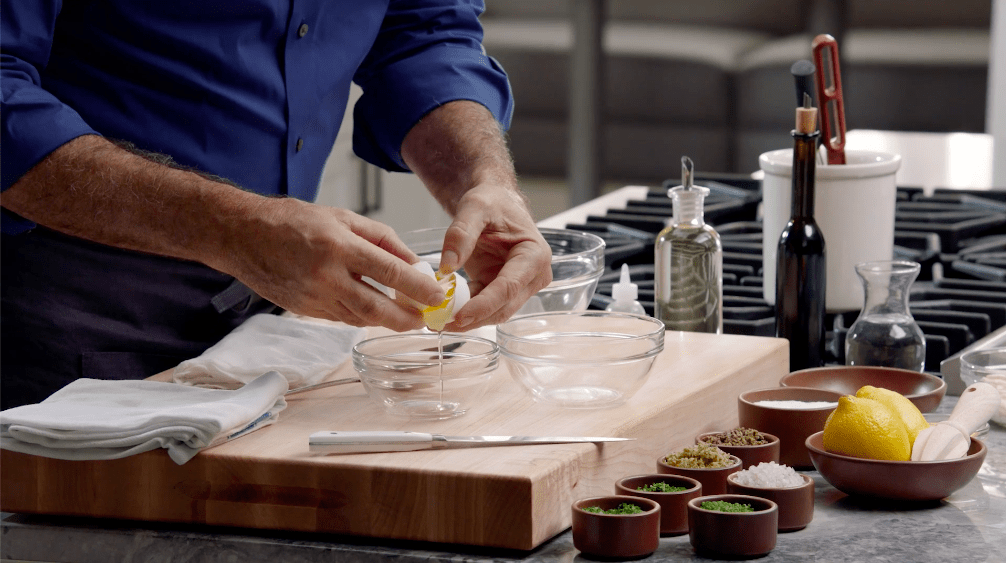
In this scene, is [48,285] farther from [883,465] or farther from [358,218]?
[883,465]

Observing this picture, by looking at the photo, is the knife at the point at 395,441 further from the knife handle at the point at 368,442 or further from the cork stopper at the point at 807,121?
the cork stopper at the point at 807,121

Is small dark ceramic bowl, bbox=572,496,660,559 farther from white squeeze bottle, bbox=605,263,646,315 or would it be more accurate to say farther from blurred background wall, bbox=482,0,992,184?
blurred background wall, bbox=482,0,992,184

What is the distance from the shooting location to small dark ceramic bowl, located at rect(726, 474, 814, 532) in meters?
0.94

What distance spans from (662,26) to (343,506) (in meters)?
4.14

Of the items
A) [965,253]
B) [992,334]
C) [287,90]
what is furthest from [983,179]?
[287,90]

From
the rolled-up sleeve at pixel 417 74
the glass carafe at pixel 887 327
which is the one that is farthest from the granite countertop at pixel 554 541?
the rolled-up sleeve at pixel 417 74

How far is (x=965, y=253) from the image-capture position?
1.88 metres

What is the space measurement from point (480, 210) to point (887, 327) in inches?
18.1

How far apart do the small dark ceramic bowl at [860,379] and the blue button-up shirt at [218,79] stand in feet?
2.09

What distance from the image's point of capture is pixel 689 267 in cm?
144

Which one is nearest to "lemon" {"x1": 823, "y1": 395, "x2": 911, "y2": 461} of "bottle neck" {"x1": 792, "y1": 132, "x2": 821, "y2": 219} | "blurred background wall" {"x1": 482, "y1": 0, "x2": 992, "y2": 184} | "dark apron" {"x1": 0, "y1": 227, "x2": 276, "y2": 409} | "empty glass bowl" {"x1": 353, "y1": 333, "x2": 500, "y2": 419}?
"empty glass bowl" {"x1": 353, "y1": 333, "x2": 500, "y2": 419}

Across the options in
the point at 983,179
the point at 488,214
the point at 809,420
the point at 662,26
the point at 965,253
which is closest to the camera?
the point at 809,420

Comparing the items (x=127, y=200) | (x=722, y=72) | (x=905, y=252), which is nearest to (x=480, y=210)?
(x=127, y=200)

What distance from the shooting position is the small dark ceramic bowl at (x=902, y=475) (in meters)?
0.98
